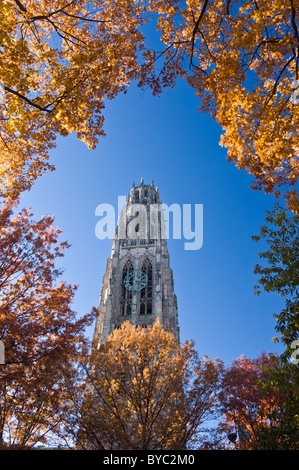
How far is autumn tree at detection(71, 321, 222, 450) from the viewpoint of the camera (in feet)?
41.0

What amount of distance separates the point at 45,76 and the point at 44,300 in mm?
6550

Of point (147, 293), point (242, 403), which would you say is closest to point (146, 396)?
point (242, 403)

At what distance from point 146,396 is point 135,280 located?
100 ft

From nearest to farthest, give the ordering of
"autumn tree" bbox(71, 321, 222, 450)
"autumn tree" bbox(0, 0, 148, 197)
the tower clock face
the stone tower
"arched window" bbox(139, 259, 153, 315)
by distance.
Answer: "autumn tree" bbox(0, 0, 148, 197) < "autumn tree" bbox(71, 321, 222, 450) < the stone tower < "arched window" bbox(139, 259, 153, 315) < the tower clock face

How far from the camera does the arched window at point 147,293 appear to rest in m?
41.6

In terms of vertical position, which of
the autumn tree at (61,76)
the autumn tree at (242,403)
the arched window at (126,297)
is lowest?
the autumn tree at (242,403)

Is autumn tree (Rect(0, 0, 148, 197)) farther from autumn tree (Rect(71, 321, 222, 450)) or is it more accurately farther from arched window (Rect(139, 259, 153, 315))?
arched window (Rect(139, 259, 153, 315))

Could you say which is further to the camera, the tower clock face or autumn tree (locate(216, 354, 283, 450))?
the tower clock face

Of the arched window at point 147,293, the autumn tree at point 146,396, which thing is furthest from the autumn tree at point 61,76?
the arched window at point 147,293

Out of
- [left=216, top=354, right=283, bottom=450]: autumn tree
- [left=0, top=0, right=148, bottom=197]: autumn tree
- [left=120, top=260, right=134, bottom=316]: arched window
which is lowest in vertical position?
[left=216, top=354, right=283, bottom=450]: autumn tree

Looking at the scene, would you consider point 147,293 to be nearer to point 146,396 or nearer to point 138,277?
point 138,277

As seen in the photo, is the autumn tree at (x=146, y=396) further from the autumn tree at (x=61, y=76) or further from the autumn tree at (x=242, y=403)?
the autumn tree at (x=61, y=76)

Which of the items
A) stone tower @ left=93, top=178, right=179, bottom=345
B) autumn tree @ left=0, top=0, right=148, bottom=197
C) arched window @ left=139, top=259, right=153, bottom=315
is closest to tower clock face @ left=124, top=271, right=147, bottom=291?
stone tower @ left=93, top=178, right=179, bottom=345
